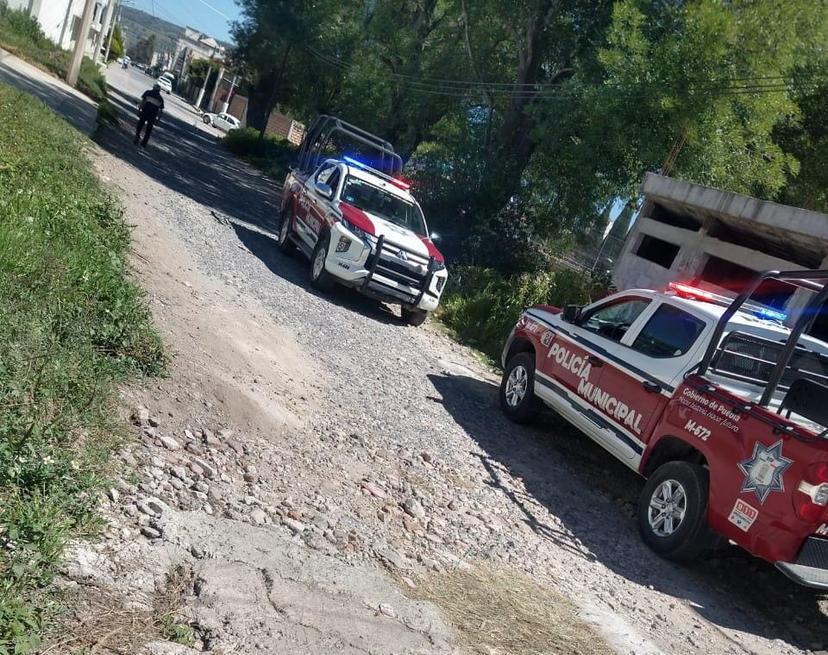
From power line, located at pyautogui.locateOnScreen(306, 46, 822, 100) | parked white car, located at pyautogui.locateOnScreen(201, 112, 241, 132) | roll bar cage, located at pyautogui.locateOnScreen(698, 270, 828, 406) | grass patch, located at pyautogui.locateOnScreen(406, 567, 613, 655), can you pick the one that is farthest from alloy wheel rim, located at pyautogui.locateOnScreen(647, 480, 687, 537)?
parked white car, located at pyautogui.locateOnScreen(201, 112, 241, 132)

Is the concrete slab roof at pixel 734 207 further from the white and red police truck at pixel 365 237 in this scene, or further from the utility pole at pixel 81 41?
the utility pole at pixel 81 41

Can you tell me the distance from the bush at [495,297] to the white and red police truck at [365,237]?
1.89m

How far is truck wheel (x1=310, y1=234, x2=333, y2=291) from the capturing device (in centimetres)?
1231

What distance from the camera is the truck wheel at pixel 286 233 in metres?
14.5

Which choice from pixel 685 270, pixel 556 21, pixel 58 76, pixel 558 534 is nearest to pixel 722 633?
pixel 558 534

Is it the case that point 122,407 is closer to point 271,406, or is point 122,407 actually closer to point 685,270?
point 271,406

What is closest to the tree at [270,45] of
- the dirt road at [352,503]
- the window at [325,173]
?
the window at [325,173]

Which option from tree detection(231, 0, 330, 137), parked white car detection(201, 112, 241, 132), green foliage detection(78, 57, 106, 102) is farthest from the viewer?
parked white car detection(201, 112, 241, 132)

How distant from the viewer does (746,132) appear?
58.6 feet

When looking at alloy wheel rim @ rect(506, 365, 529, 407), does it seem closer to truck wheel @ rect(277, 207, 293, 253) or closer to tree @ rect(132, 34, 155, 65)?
truck wheel @ rect(277, 207, 293, 253)

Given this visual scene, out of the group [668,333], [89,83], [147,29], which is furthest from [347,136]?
[147,29]

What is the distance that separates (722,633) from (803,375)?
2.44 meters

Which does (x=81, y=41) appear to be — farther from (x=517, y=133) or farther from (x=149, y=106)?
(x=517, y=133)

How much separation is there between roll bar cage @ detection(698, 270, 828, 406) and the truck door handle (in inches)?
16.0
